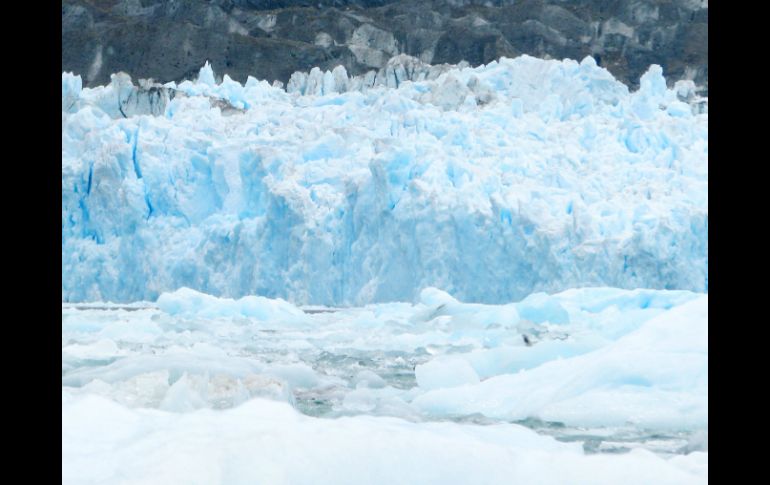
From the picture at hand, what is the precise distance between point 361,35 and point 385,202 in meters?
24.4

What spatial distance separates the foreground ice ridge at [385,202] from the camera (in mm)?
13789

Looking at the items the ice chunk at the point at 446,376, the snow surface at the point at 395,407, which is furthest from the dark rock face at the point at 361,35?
the ice chunk at the point at 446,376

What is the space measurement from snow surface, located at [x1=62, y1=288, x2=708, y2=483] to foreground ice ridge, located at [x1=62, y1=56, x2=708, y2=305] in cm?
378

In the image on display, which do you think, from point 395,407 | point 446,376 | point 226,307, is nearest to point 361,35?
point 226,307

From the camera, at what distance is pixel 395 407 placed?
523 centimetres

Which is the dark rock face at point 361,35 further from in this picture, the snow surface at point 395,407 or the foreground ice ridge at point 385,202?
the snow surface at point 395,407

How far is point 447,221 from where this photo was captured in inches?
541

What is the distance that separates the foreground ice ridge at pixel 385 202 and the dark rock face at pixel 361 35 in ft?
50.6

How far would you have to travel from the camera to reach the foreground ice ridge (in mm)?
13789

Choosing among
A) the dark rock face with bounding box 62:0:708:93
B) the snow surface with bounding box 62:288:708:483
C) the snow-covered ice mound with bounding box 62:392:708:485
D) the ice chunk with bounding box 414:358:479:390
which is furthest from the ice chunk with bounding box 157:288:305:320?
the dark rock face with bounding box 62:0:708:93

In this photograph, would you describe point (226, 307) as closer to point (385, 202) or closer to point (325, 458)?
point (385, 202)
